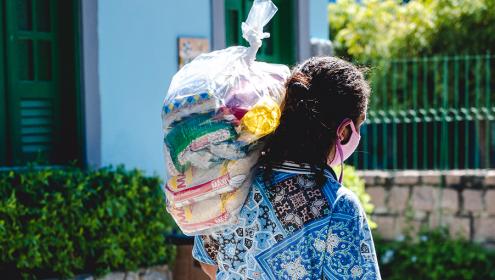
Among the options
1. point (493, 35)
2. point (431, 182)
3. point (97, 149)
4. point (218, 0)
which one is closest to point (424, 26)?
point (493, 35)

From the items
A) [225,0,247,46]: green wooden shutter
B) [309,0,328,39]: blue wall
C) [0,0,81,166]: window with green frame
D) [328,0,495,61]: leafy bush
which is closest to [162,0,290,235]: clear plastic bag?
[0,0,81,166]: window with green frame

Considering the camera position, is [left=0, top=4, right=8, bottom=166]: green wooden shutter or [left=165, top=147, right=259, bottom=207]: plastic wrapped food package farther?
[left=0, top=4, right=8, bottom=166]: green wooden shutter

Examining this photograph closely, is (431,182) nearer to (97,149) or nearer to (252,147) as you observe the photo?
(97,149)

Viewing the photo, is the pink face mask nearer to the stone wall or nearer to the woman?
the woman

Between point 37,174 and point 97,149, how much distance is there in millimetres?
735

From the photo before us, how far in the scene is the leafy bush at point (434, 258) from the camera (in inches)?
305

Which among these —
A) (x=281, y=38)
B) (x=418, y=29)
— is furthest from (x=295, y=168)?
(x=418, y=29)

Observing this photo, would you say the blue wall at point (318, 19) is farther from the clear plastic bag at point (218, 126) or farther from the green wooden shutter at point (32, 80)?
the clear plastic bag at point (218, 126)

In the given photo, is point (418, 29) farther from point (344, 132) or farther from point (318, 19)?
point (344, 132)

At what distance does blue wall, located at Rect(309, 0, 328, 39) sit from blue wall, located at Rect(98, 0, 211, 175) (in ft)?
5.47

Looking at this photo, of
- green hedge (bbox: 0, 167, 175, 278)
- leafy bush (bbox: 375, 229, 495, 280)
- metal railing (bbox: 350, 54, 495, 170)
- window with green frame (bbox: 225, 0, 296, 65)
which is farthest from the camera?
metal railing (bbox: 350, 54, 495, 170)

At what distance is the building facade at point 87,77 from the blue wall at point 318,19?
1.61 m

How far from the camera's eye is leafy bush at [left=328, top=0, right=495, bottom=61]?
9.02 meters

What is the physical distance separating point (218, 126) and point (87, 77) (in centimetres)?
330
